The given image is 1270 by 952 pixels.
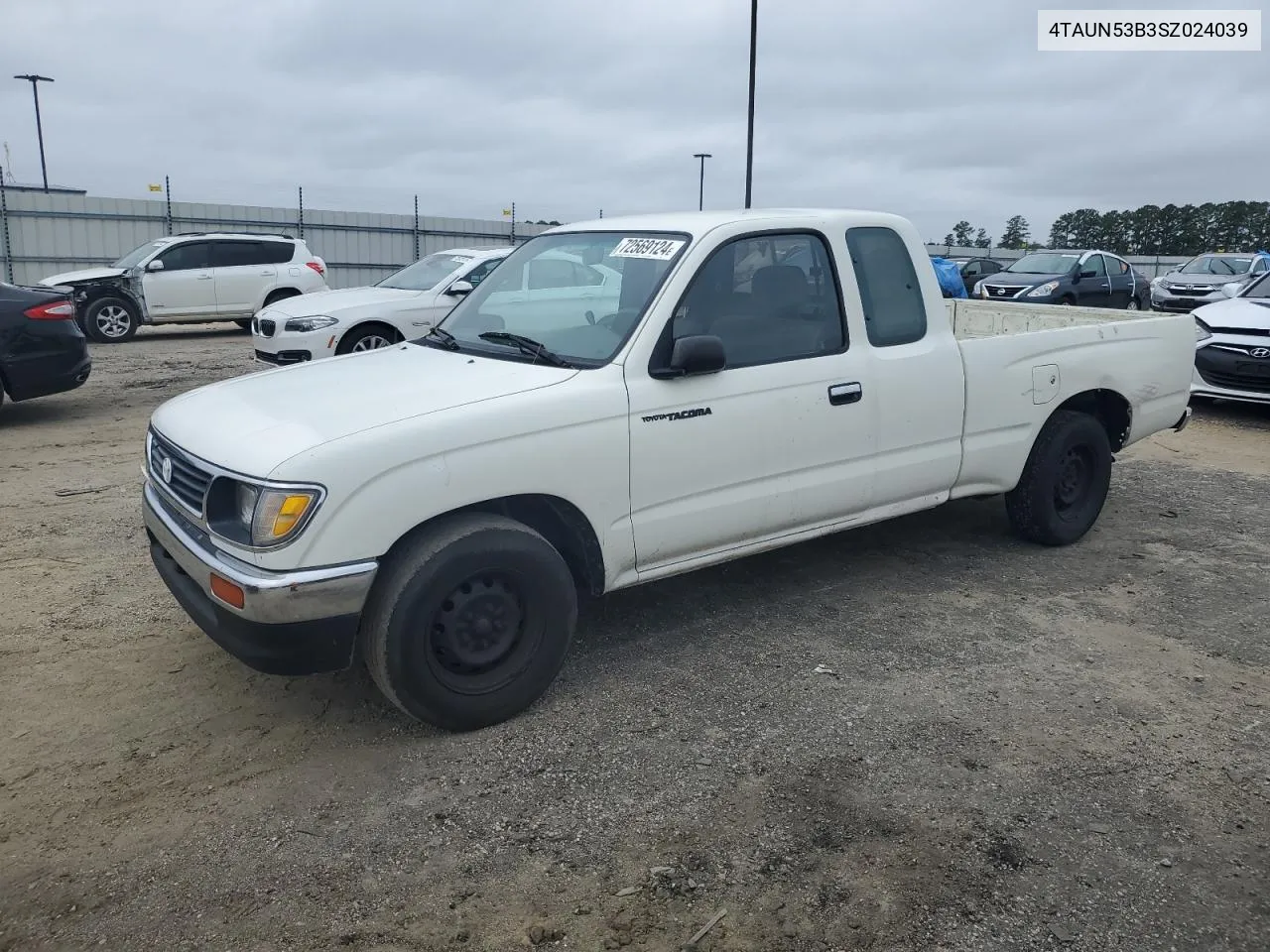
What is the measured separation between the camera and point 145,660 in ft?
13.8

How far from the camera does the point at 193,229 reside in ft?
75.4

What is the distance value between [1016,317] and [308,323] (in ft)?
22.9

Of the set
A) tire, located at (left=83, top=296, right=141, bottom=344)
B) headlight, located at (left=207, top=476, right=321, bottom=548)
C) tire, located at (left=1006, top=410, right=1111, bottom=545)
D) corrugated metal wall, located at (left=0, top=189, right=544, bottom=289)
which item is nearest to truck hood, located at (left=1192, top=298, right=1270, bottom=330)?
tire, located at (left=1006, top=410, right=1111, bottom=545)

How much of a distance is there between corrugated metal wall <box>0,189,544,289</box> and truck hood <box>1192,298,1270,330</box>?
18.7 meters

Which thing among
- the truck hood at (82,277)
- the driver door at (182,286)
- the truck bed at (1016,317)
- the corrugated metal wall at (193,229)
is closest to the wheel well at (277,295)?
the driver door at (182,286)

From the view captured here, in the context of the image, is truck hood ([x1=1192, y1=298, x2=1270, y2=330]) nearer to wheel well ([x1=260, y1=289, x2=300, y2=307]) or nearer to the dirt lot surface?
the dirt lot surface

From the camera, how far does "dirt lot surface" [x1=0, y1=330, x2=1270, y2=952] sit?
107 inches

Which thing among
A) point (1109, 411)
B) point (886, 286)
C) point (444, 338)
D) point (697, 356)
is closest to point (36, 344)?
point (444, 338)

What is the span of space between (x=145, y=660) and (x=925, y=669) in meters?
3.21

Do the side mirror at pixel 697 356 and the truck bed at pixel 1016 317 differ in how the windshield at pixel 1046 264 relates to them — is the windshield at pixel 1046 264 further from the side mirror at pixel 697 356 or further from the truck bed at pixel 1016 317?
the side mirror at pixel 697 356

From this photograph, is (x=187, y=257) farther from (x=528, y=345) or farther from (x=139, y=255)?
(x=528, y=345)

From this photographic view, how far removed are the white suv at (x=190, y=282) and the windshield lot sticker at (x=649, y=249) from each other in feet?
47.6

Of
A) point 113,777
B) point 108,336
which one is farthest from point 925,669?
point 108,336

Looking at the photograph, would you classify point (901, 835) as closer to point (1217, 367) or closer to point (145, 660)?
point (145, 660)
